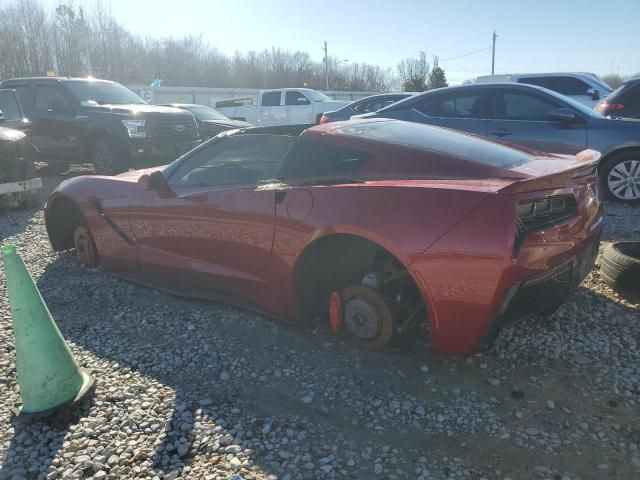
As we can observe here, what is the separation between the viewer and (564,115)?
248 inches

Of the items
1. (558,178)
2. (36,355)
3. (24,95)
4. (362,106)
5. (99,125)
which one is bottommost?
(36,355)

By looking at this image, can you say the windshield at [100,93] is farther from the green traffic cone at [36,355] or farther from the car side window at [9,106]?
the green traffic cone at [36,355]

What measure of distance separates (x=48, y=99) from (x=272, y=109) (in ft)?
29.0

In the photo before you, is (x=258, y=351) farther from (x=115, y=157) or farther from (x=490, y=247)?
(x=115, y=157)

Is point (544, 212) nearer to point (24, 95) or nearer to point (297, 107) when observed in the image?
point (24, 95)

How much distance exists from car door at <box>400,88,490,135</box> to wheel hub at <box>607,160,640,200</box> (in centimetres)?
169

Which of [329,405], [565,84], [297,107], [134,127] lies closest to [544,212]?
[329,405]

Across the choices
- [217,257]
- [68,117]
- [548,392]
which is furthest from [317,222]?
[68,117]

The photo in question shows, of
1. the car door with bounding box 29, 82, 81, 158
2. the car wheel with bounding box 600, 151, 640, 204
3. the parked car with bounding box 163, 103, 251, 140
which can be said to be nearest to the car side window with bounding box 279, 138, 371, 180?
the car wheel with bounding box 600, 151, 640, 204

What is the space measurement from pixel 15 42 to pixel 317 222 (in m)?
39.7

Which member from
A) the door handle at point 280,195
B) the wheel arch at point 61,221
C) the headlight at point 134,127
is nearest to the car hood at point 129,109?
the headlight at point 134,127

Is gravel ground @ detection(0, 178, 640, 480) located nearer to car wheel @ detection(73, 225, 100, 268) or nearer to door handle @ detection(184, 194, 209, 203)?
door handle @ detection(184, 194, 209, 203)

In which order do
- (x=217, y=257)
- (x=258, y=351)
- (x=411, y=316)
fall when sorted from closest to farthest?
(x=411, y=316)
(x=258, y=351)
(x=217, y=257)

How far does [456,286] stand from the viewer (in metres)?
2.52
